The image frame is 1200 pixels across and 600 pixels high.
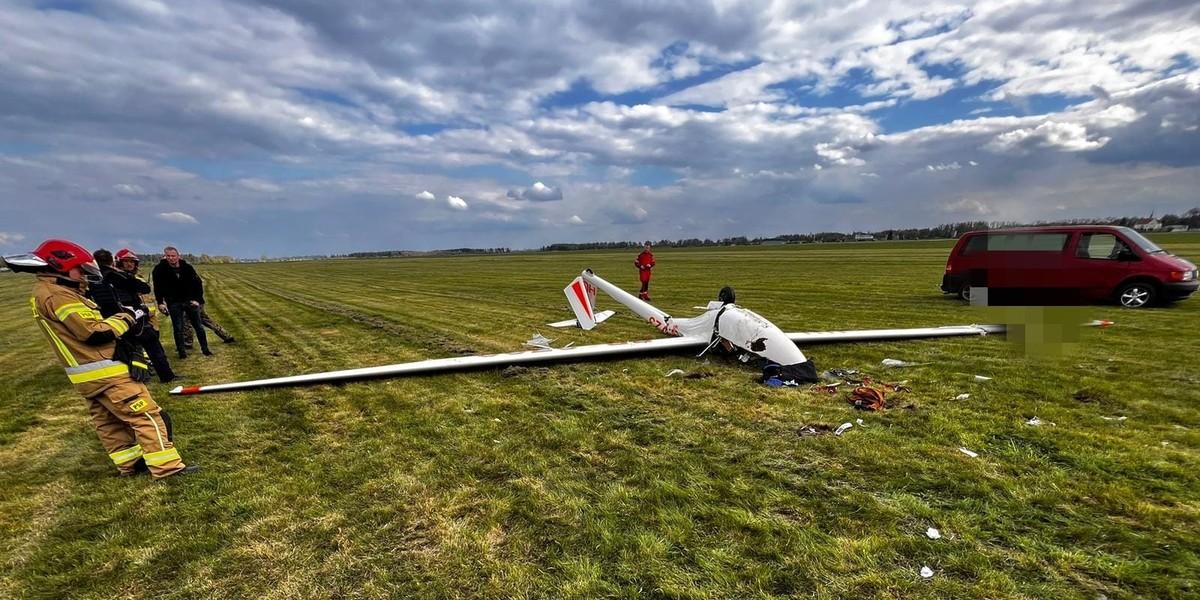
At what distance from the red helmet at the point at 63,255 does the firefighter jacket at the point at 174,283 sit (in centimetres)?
569

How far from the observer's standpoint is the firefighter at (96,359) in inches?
153

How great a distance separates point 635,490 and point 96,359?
15.2 ft

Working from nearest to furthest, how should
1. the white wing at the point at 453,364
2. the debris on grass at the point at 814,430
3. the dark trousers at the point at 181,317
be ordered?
the debris on grass at the point at 814,430 < the white wing at the point at 453,364 < the dark trousers at the point at 181,317

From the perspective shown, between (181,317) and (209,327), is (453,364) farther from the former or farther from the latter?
(209,327)

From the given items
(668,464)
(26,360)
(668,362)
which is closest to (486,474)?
(668,464)

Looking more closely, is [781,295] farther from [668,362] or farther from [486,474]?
[486,474]

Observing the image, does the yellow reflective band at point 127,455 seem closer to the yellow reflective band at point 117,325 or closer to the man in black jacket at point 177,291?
the yellow reflective band at point 117,325

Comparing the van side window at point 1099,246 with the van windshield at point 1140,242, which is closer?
the van windshield at point 1140,242

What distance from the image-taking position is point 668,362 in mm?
7773

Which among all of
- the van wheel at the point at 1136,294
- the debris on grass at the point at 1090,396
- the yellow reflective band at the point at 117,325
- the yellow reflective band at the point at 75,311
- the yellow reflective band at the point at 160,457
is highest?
the yellow reflective band at the point at 75,311

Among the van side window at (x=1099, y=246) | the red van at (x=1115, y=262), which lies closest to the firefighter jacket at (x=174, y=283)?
the red van at (x=1115, y=262)

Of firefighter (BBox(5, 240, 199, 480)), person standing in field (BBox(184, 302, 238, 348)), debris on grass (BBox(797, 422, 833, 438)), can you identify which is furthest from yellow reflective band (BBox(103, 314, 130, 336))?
person standing in field (BBox(184, 302, 238, 348))

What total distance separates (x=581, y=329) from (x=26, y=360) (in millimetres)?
11304

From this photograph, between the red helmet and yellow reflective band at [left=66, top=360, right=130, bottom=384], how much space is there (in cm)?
81
